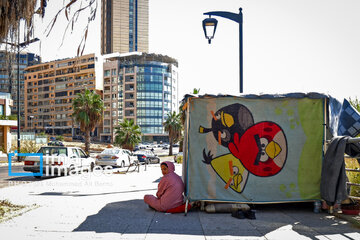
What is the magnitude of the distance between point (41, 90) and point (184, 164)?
420ft

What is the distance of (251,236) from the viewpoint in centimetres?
530

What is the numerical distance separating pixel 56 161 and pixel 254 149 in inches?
450

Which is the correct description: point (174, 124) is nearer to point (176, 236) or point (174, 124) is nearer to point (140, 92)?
point (140, 92)

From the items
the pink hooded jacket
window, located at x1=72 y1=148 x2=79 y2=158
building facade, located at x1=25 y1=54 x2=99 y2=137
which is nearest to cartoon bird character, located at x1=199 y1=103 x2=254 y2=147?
the pink hooded jacket

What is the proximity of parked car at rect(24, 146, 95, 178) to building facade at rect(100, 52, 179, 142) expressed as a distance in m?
89.5

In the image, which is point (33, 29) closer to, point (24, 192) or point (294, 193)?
point (24, 192)

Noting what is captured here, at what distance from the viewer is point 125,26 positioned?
15650 centimetres

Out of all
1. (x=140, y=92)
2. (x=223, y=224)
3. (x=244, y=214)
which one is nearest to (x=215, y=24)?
(x=244, y=214)

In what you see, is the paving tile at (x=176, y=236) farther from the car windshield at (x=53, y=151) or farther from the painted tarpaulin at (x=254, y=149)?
the car windshield at (x=53, y=151)

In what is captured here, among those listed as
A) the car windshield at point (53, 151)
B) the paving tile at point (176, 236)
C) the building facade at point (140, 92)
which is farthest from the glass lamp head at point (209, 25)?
the building facade at point (140, 92)

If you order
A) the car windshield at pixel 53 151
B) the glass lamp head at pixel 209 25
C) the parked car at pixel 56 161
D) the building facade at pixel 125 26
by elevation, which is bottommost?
the parked car at pixel 56 161

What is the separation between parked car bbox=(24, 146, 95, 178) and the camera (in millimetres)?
15398

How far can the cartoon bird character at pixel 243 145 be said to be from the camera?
7316mm

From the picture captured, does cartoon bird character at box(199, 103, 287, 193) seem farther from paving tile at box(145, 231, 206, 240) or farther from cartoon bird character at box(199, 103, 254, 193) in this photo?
paving tile at box(145, 231, 206, 240)
